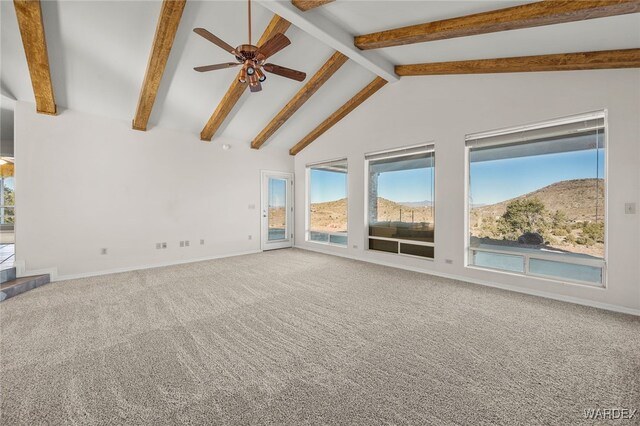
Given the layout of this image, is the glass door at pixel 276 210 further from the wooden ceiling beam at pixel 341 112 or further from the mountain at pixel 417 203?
the mountain at pixel 417 203

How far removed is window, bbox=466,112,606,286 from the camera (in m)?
3.38

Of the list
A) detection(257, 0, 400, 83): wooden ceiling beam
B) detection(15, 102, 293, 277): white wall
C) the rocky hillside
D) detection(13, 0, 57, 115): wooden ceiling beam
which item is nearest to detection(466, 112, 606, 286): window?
the rocky hillside

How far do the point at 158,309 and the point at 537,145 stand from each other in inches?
222

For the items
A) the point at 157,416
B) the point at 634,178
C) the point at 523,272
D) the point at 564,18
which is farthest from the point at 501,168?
the point at 157,416

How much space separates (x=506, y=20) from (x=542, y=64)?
1099mm

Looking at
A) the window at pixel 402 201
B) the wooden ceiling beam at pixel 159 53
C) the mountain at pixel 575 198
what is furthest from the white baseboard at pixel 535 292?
the wooden ceiling beam at pixel 159 53

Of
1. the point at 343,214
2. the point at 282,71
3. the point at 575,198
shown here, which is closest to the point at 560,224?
the point at 575,198

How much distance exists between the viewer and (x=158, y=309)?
10.3ft

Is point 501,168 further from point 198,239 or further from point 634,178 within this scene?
point 198,239

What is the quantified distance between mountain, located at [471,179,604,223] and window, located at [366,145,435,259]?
5.10 ft

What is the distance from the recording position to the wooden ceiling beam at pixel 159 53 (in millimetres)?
3086

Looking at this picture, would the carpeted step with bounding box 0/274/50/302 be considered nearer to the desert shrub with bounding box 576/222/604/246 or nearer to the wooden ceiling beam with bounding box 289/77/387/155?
the wooden ceiling beam with bounding box 289/77/387/155

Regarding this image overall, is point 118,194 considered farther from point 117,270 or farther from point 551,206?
point 551,206

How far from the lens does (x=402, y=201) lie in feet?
17.6
